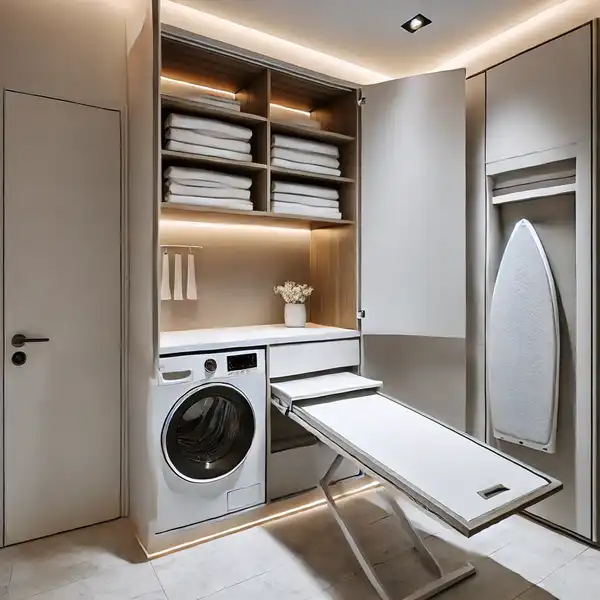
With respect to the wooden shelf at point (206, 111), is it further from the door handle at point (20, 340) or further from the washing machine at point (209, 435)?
the door handle at point (20, 340)

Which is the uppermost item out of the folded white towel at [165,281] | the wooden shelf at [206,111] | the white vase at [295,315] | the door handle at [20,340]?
the wooden shelf at [206,111]

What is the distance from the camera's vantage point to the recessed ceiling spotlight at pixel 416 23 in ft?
8.68

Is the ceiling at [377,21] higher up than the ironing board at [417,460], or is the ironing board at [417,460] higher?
the ceiling at [377,21]

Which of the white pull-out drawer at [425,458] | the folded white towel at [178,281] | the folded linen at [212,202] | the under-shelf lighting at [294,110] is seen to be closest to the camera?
the white pull-out drawer at [425,458]

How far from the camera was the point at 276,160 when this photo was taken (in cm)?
264

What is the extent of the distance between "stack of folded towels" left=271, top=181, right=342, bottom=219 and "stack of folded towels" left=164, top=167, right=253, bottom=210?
0.58ft

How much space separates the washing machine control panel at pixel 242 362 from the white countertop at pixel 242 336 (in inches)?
2.1

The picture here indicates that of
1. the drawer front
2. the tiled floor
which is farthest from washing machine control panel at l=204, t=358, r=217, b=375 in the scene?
the tiled floor

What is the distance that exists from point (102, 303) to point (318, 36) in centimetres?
213

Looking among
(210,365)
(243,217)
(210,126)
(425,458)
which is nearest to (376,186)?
(243,217)

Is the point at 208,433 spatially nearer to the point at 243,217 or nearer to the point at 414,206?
the point at 243,217

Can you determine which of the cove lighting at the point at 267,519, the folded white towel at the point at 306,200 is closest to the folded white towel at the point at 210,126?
the folded white towel at the point at 306,200

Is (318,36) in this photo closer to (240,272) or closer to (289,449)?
(240,272)

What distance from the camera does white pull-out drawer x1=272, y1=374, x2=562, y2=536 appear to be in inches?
62.1
